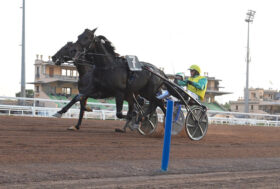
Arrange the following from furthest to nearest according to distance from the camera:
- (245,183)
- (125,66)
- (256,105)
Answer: (256,105), (125,66), (245,183)

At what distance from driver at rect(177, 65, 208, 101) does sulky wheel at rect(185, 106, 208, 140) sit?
0.35m

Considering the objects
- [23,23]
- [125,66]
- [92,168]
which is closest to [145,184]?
[92,168]

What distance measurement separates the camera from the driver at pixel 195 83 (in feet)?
33.3

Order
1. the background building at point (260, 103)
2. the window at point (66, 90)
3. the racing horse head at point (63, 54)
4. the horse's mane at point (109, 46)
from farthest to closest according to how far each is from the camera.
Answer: the background building at point (260, 103) → the window at point (66, 90) → the horse's mane at point (109, 46) → the racing horse head at point (63, 54)

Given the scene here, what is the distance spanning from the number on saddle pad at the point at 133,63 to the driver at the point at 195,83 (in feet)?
4.38

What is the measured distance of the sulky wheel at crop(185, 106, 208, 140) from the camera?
9906 millimetres

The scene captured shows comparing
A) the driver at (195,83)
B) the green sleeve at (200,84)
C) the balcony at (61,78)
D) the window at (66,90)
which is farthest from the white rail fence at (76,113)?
the window at (66,90)

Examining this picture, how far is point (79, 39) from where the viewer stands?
9516 mm

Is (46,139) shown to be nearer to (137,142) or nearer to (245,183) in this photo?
(137,142)

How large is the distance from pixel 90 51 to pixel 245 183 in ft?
18.5

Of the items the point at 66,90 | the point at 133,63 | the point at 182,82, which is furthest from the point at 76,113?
the point at 66,90

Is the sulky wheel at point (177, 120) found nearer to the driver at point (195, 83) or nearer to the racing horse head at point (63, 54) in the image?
the driver at point (195, 83)

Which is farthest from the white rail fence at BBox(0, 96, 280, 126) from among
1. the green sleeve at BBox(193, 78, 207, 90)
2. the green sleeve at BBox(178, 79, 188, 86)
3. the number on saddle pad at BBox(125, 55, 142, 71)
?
the number on saddle pad at BBox(125, 55, 142, 71)

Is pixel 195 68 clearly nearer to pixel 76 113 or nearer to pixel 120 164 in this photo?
Result: pixel 120 164
